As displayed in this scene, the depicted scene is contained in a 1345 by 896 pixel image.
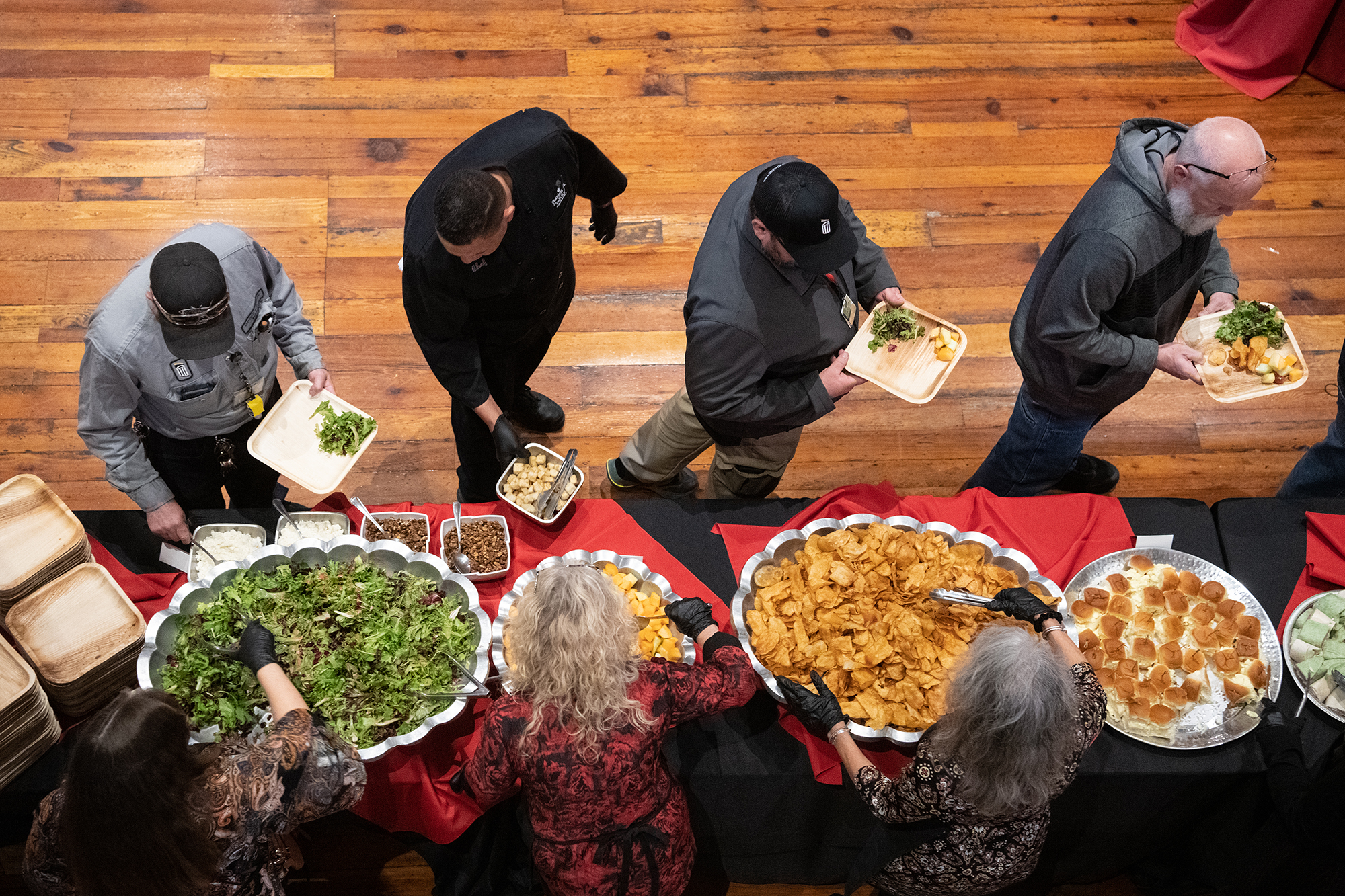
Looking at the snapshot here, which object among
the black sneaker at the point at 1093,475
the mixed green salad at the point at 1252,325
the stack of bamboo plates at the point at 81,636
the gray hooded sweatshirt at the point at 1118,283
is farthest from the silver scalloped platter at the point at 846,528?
the stack of bamboo plates at the point at 81,636

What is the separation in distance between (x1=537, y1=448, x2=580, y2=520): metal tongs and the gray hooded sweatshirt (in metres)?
1.73

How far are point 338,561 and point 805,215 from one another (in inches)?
71.0

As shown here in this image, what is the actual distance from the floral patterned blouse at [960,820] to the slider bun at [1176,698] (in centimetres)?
41

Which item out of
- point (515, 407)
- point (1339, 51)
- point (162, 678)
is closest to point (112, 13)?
point (515, 407)

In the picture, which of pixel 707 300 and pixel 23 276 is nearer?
pixel 707 300

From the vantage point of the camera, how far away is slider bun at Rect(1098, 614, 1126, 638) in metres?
2.98

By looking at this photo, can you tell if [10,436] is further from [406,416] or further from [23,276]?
[406,416]

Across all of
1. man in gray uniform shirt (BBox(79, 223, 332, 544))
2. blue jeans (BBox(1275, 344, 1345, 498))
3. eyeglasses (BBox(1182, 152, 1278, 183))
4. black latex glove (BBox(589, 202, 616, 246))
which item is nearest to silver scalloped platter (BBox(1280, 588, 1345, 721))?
blue jeans (BBox(1275, 344, 1345, 498))

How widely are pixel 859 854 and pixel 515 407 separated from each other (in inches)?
99.5

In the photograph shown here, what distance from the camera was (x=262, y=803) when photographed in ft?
7.53

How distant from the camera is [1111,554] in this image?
3145mm

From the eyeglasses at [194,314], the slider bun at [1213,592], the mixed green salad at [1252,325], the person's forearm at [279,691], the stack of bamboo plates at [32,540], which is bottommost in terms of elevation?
the slider bun at [1213,592]

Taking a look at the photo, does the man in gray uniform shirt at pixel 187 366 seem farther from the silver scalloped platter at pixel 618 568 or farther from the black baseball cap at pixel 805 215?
the black baseball cap at pixel 805 215

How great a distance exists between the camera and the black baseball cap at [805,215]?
2838mm
